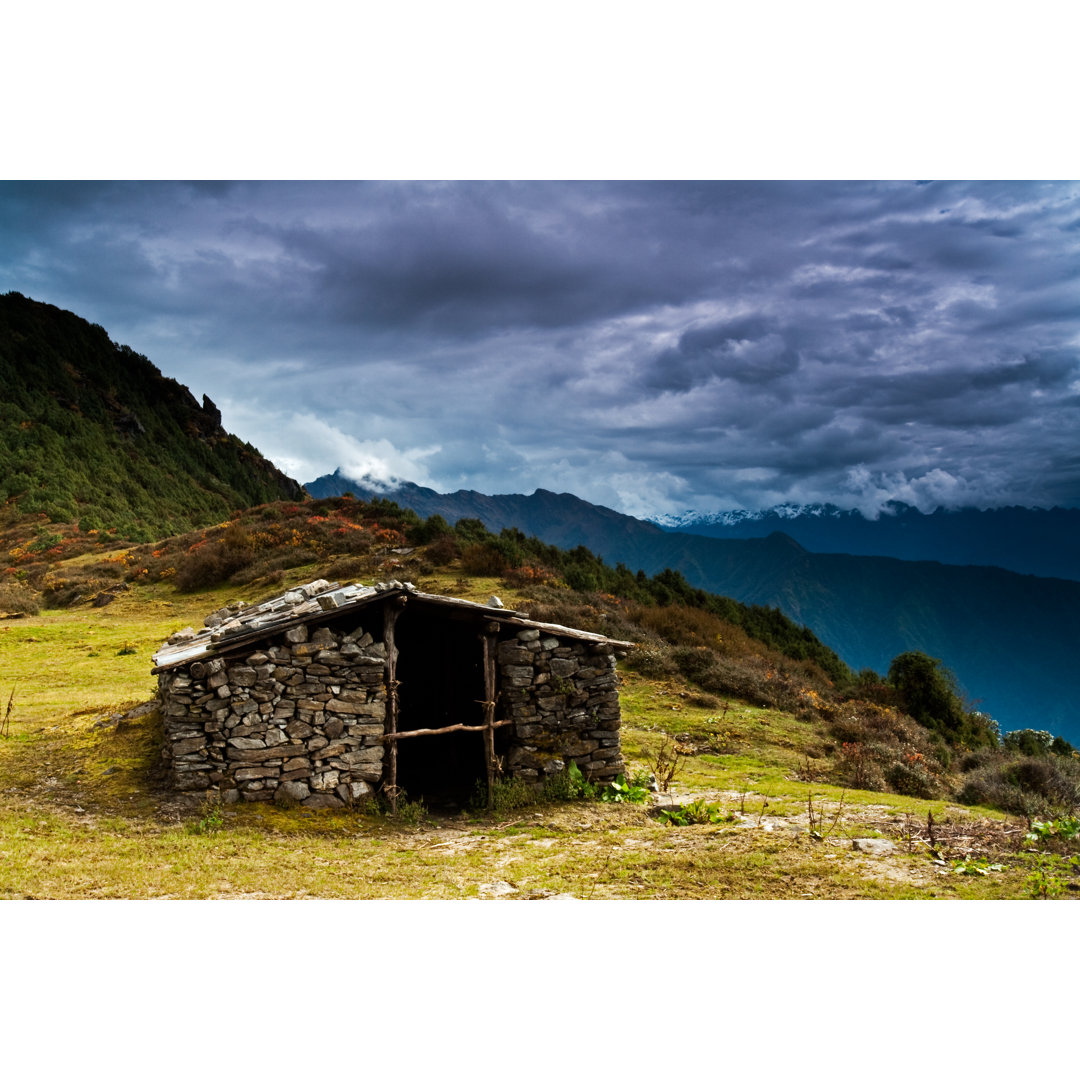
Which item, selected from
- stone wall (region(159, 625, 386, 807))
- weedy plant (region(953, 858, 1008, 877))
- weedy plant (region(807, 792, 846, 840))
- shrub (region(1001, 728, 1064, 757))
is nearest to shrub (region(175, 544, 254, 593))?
stone wall (region(159, 625, 386, 807))

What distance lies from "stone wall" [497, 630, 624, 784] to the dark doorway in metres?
1.11

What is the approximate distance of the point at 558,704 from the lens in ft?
37.9

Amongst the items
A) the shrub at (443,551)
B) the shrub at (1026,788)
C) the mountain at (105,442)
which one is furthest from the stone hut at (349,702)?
the mountain at (105,442)

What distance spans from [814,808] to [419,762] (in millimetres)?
7564

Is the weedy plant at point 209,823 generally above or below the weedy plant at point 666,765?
above

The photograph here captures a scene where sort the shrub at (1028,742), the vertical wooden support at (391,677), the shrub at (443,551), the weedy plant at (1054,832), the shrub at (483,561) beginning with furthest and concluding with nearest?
1. the shrub at (443,551)
2. the shrub at (483,561)
3. the shrub at (1028,742)
4. the vertical wooden support at (391,677)
5. the weedy plant at (1054,832)

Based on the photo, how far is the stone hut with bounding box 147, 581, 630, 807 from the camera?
9836mm

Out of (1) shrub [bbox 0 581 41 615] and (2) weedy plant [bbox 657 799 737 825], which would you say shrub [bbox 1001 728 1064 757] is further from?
(1) shrub [bbox 0 581 41 615]

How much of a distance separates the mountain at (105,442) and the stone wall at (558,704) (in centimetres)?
4866

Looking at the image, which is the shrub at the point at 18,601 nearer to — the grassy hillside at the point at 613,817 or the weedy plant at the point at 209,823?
the grassy hillside at the point at 613,817

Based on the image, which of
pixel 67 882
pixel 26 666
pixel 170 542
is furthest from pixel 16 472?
pixel 67 882

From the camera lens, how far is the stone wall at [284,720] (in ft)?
32.0

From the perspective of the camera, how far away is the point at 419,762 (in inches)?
563

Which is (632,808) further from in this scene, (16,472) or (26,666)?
(16,472)
